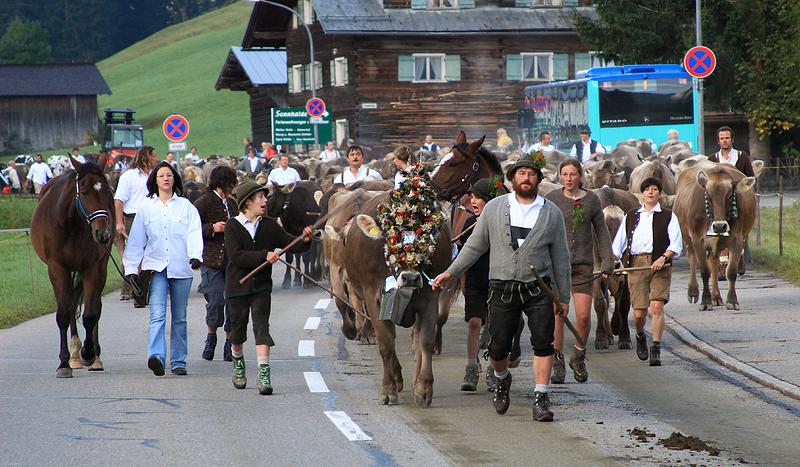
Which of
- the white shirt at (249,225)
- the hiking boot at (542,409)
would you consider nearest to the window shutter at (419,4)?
the white shirt at (249,225)

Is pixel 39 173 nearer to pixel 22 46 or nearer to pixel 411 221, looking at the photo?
pixel 411 221

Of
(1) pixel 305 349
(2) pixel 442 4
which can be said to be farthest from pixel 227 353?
(2) pixel 442 4

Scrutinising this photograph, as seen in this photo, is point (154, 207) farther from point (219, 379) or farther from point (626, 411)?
point (626, 411)

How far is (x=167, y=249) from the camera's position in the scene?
12.7 m

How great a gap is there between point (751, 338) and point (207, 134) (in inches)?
3758

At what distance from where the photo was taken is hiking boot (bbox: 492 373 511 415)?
32.7 feet

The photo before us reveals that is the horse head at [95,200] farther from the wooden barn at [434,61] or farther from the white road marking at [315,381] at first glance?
the wooden barn at [434,61]

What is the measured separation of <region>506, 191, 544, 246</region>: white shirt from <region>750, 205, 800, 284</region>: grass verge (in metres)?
10.9

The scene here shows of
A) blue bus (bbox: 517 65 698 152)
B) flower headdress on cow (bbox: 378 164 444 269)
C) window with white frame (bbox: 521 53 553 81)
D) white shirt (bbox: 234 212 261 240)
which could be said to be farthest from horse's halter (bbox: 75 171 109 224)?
window with white frame (bbox: 521 53 553 81)

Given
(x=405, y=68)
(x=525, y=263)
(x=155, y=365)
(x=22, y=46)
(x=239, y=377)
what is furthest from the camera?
(x=22, y=46)

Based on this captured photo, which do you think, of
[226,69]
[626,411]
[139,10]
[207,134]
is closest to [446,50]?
[226,69]

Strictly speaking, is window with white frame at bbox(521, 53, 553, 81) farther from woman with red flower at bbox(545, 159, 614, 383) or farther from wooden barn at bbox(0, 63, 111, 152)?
wooden barn at bbox(0, 63, 111, 152)

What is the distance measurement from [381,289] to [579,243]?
2008 millimetres

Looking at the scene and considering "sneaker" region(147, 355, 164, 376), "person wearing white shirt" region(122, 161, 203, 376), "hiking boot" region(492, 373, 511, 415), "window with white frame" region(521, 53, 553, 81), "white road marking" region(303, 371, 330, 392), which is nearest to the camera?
"hiking boot" region(492, 373, 511, 415)
